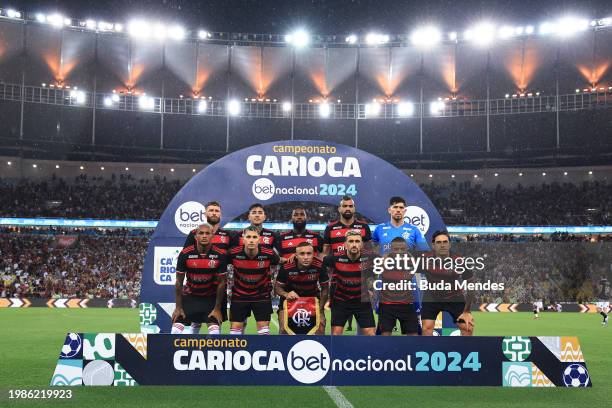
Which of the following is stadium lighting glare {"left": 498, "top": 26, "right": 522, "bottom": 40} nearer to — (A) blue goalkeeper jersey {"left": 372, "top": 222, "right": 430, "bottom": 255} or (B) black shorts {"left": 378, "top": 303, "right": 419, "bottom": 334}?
(A) blue goalkeeper jersey {"left": 372, "top": 222, "right": 430, "bottom": 255}

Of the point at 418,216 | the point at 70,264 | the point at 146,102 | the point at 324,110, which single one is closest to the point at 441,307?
the point at 418,216

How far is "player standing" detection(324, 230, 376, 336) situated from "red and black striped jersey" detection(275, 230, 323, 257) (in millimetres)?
796

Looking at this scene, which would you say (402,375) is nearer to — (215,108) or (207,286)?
(207,286)

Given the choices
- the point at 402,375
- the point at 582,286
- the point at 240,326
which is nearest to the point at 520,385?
the point at 402,375

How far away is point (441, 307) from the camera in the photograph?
910 cm

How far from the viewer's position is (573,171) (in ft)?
166

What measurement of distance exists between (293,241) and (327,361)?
8.60ft

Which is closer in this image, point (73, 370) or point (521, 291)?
point (73, 370)

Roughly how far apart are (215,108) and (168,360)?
4410 cm

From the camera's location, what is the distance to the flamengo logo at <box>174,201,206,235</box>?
1359 centimetres

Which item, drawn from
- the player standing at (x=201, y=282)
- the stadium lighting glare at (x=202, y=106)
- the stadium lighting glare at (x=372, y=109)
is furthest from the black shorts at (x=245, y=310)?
the stadium lighting glare at (x=372, y=109)

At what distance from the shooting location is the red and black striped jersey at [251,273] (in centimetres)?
998

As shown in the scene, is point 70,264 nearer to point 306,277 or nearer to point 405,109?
point 405,109

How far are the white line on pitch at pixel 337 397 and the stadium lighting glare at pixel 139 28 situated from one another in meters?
42.8
